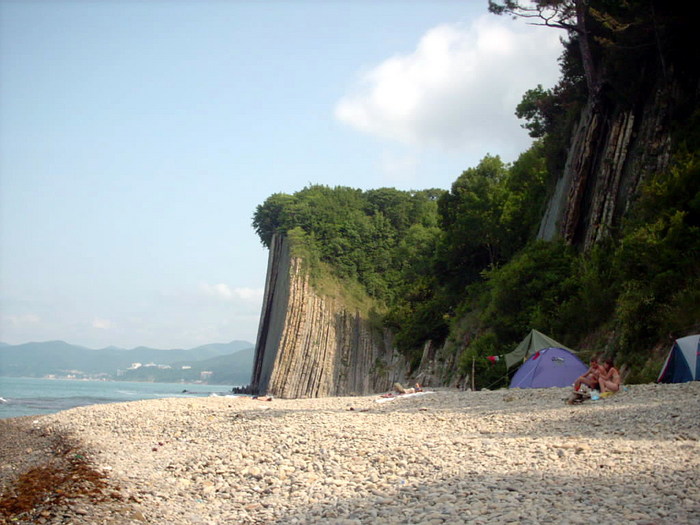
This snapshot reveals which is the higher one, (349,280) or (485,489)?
(349,280)

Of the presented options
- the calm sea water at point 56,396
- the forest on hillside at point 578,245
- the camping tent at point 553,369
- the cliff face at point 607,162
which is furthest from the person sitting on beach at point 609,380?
the calm sea water at point 56,396

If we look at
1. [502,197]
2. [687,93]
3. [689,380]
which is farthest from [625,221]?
[502,197]

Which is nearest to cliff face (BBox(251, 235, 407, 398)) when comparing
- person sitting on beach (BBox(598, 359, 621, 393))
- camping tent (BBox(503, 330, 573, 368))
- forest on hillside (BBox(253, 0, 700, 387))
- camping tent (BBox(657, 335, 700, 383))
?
forest on hillside (BBox(253, 0, 700, 387))

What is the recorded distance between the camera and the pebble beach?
599cm

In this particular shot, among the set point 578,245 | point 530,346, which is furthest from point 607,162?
point 530,346

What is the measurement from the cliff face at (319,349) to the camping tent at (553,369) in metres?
24.0

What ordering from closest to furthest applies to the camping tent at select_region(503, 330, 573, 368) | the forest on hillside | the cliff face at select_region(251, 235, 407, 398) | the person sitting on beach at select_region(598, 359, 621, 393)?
→ 1. the person sitting on beach at select_region(598, 359, 621, 393)
2. the forest on hillside
3. the camping tent at select_region(503, 330, 573, 368)
4. the cliff face at select_region(251, 235, 407, 398)

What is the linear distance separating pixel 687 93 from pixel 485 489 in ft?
53.3

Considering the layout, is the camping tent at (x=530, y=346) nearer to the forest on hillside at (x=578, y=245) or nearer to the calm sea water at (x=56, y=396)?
the forest on hillside at (x=578, y=245)

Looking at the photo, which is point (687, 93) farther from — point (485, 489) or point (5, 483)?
point (5, 483)

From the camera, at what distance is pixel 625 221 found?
1884 cm

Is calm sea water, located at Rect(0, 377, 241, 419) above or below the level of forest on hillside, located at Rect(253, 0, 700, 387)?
below

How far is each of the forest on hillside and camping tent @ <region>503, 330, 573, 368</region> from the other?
3.57 ft

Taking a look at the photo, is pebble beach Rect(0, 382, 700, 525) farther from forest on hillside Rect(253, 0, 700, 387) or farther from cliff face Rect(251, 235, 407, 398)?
cliff face Rect(251, 235, 407, 398)
